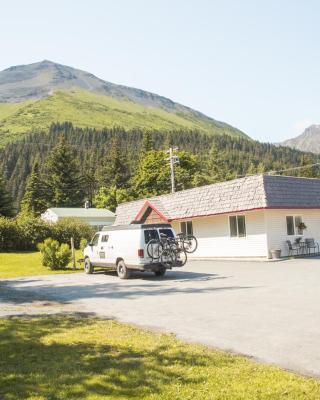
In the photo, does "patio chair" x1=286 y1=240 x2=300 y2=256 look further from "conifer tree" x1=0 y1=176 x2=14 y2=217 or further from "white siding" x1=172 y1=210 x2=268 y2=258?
"conifer tree" x1=0 y1=176 x2=14 y2=217

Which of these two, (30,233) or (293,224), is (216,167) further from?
(293,224)

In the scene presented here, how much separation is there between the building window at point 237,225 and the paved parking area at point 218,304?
660 cm

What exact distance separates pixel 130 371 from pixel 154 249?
44.5ft

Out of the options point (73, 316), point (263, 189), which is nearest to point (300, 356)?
point (73, 316)

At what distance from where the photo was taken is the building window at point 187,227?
3372 centimetres

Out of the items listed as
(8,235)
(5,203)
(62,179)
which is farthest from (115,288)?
(62,179)

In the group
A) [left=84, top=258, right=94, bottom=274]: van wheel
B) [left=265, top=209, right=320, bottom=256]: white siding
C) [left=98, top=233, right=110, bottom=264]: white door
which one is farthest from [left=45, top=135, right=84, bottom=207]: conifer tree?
[left=98, top=233, right=110, bottom=264]: white door

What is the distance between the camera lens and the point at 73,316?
11.5 meters

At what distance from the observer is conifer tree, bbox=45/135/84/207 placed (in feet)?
298

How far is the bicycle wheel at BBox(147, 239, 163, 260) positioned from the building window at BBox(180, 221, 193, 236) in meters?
13.7

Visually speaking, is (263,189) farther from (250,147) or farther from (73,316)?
(250,147)

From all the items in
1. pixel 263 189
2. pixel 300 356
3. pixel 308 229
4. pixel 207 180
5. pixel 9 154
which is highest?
pixel 9 154

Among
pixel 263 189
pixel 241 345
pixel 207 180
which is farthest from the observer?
pixel 207 180

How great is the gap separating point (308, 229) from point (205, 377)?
25.5m
